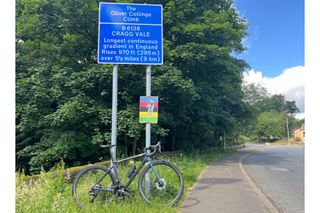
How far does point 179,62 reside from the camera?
15.6 meters

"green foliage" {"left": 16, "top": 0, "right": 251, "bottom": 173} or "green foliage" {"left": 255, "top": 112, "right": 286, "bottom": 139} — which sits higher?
"green foliage" {"left": 16, "top": 0, "right": 251, "bottom": 173}

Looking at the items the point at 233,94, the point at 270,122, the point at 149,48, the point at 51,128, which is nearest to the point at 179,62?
the point at 51,128

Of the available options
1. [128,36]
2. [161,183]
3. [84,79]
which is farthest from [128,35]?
[84,79]

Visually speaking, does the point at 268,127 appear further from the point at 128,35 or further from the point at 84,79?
the point at 128,35

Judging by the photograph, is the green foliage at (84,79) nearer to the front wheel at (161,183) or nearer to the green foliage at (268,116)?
the front wheel at (161,183)

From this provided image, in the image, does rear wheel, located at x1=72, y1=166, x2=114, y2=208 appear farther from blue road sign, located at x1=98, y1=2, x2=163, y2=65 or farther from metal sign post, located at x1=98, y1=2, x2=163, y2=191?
blue road sign, located at x1=98, y1=2, x2=163, y2=65

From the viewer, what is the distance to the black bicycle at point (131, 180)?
5297mm

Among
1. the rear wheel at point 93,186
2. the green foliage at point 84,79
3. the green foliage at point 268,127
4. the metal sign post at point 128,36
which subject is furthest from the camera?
the green foliage at point 268,127

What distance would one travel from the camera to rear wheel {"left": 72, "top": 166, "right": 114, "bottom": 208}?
208 inches

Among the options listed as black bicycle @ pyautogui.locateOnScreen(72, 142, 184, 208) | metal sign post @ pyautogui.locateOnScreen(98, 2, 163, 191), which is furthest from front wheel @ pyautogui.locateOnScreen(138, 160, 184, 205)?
metal sign post @ pyautogui.locateOnScreen(98, 2, 163, 191)

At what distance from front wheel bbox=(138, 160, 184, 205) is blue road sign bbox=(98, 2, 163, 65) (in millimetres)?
2314

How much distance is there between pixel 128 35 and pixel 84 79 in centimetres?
705

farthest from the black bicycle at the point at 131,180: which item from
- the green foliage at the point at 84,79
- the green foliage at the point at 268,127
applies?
the green foliage at the point at 268,127

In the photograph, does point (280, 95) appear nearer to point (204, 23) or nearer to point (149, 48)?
point (204, 23)
